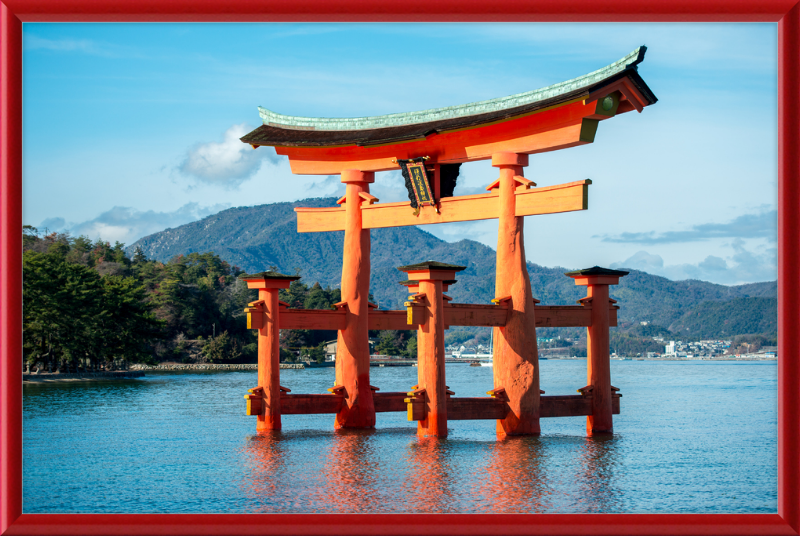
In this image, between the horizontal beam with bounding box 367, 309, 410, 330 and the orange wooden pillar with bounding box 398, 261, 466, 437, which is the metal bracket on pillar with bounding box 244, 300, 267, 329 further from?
the orange wooden pillar with bounding box 398, 261, 466, 437

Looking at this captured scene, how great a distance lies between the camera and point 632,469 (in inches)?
471

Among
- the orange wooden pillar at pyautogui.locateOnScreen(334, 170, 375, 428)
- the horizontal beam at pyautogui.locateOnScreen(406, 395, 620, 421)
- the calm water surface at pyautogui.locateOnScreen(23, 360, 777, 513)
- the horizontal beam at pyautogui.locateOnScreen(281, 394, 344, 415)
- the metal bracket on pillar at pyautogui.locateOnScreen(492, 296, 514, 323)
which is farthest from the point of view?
the orange wooden pillar at pyautogui.locateOnScreen(334, 170, 375, 428)

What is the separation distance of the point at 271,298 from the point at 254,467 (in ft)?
13.0

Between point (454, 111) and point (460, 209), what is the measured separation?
73.4 inches

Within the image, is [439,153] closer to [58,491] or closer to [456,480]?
[456,480]

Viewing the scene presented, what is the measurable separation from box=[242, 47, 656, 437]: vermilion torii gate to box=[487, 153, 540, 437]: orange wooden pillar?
0.02 m

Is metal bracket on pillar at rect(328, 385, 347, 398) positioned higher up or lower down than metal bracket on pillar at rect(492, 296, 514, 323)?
lower down

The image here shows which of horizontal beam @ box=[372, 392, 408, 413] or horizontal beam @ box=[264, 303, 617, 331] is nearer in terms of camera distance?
horizontal beam @ box=[264, 303, 617, 331]

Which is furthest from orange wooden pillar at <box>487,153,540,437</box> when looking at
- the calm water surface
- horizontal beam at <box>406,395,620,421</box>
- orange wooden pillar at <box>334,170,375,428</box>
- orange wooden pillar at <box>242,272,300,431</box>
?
orange wooden pillar at <box>242,272,300,431</box>

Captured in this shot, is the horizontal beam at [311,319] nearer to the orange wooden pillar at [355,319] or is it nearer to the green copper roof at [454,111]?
the orange wooden pillar at [355,319]

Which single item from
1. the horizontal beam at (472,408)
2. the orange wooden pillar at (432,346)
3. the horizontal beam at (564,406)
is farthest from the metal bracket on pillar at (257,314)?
the horizontal beam at (564,406)

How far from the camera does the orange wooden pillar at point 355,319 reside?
1549cm

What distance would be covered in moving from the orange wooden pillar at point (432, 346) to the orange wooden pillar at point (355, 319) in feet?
7.65

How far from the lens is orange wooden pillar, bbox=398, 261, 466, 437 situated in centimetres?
1327
